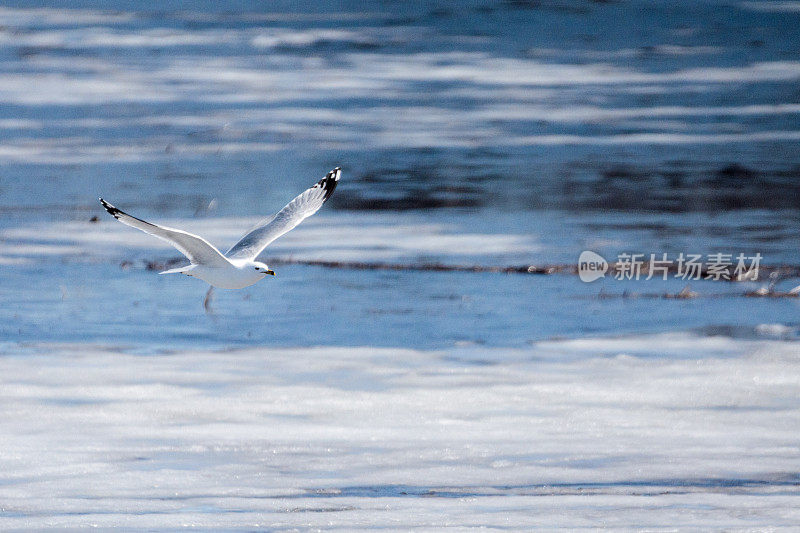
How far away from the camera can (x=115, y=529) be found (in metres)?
5.92

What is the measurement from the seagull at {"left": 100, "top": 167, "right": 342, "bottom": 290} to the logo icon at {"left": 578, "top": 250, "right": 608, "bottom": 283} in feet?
12.1

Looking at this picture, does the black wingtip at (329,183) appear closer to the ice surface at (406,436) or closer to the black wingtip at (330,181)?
the black wingtip at (330,181)

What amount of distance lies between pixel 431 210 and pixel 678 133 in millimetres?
9494

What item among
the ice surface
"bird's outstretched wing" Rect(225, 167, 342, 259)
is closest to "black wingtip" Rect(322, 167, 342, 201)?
"bird's outstretched wing" Rect(225, 167, 342, 259)

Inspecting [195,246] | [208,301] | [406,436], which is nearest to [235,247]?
[195,246]

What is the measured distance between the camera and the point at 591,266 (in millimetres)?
12211

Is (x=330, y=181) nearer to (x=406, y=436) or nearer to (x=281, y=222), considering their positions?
(x=281, y=222)

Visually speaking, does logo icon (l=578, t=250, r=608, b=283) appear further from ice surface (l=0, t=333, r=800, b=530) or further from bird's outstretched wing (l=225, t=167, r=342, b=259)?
bird's outstretched wing (l=225, t=167, r=342, b=259)

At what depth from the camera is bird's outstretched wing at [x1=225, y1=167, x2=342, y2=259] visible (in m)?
8.11

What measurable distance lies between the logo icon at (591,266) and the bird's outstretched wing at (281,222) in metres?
3.65

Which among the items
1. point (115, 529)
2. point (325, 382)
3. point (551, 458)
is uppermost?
point (325, 382)

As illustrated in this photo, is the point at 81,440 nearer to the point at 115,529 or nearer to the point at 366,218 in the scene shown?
the point at 115,529

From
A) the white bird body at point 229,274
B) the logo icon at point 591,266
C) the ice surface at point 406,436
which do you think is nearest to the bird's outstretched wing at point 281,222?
the white bird body at point 229,274

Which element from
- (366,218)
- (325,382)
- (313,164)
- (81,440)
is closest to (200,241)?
(81,440)
